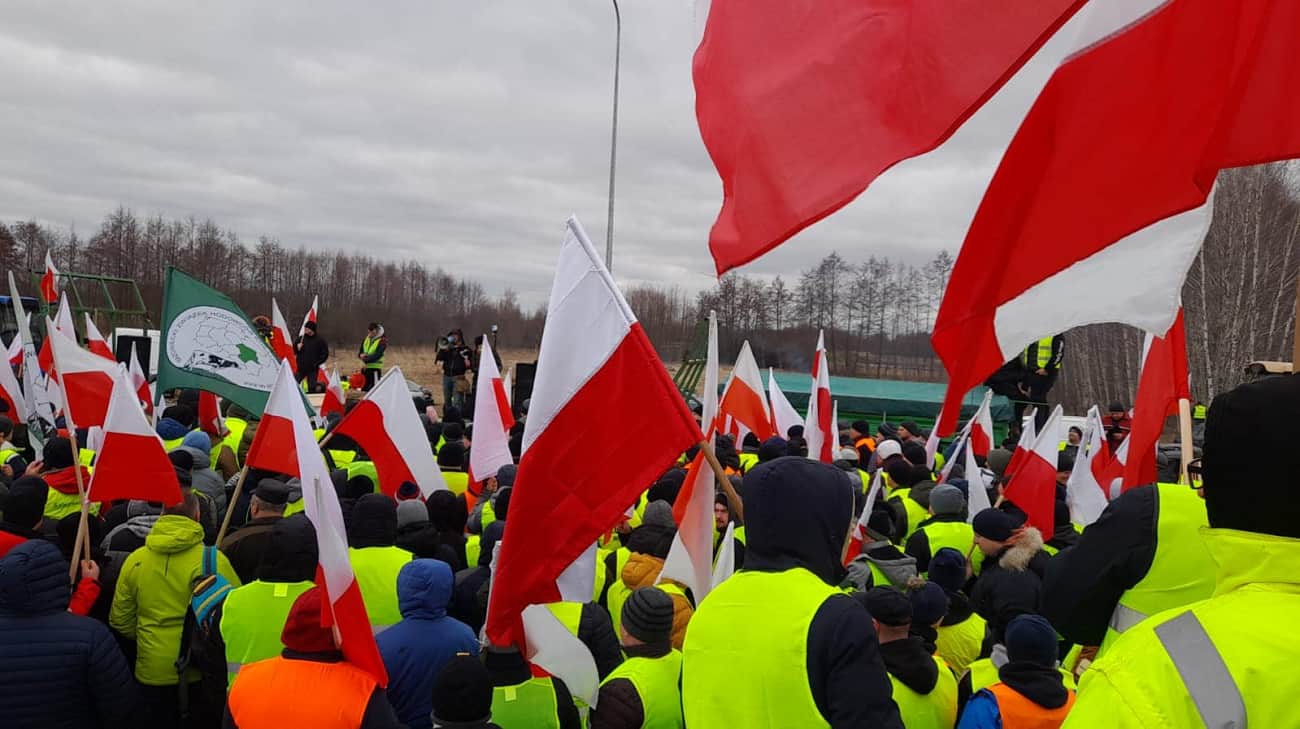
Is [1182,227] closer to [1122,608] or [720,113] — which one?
[1122,608]

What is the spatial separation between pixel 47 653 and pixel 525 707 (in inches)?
77.9

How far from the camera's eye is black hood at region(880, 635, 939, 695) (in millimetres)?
3531

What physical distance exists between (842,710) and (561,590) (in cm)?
170

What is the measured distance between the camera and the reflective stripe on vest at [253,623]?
164 inches

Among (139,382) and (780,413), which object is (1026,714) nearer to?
(780,413)

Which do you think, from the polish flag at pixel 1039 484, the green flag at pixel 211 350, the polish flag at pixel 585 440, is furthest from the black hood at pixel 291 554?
the polish flag at pixel 1039 484

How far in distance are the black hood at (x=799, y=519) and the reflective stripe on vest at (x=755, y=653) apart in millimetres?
46

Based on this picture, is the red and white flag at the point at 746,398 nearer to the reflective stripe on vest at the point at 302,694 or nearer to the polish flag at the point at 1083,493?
the polish flag at the point at 1083,493

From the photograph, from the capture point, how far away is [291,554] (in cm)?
432

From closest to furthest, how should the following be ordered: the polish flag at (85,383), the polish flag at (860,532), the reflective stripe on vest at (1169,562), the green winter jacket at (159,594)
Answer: the reflective stripe on vest at (1169,562) → the green winter jacket at (159,594) → the polish flag at (860,532) → the polish flag at (85,383)

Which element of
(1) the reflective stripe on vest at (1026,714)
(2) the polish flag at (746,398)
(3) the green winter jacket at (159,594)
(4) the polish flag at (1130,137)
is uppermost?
(4) the polish flag at (1130,137)

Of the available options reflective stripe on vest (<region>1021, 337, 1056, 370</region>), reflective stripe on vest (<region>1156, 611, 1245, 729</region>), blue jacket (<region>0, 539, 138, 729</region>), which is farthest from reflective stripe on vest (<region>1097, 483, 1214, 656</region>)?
reflective stripe on vest (<region>1021, 337, 1056, 370</region>)

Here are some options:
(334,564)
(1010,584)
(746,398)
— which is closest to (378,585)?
(334,564)

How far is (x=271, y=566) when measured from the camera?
431 centimetres
